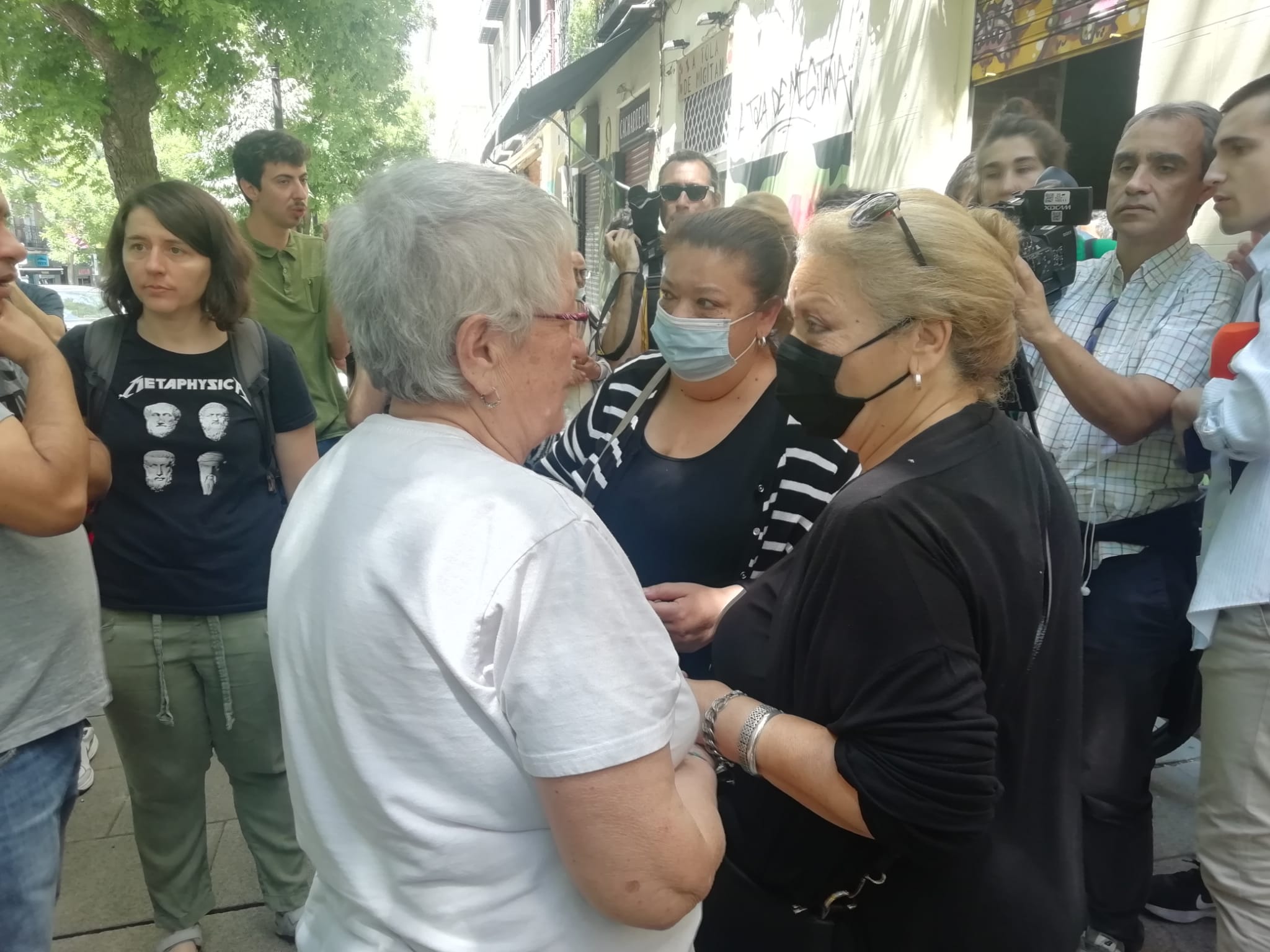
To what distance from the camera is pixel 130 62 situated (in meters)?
6.86

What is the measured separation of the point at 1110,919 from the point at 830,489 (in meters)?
1.46

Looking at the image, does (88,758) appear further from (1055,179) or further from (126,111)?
(126,111)

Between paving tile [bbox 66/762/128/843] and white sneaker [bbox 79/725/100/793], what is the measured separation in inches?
1.1

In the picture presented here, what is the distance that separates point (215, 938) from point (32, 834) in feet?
4.12

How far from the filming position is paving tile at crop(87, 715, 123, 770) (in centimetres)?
355

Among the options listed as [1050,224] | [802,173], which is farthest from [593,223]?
[1050,224]

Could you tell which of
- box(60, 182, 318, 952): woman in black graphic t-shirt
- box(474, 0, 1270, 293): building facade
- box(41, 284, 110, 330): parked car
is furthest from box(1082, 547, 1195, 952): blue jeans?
box(41, 284, 110, 330): parked car

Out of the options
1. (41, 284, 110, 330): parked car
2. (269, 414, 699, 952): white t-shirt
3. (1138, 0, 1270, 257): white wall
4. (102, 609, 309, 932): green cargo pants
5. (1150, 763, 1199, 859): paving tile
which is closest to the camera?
(269, 414, 699, 952): white t-shirt

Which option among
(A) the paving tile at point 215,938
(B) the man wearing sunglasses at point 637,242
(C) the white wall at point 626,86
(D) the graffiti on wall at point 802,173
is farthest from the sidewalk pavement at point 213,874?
(C) the white wall at point 626,86

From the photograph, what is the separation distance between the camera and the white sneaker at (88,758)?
10.9 feet

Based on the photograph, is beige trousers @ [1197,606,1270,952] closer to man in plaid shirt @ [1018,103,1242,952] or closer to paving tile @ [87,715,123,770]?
man in plaid shirt @ [1018,103,1242,952]

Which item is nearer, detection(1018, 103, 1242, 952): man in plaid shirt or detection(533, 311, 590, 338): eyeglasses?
detection(533, 311, 590, 338): eyeglasses

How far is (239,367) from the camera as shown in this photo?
233cm

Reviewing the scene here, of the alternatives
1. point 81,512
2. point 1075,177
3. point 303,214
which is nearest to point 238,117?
point 303,214
